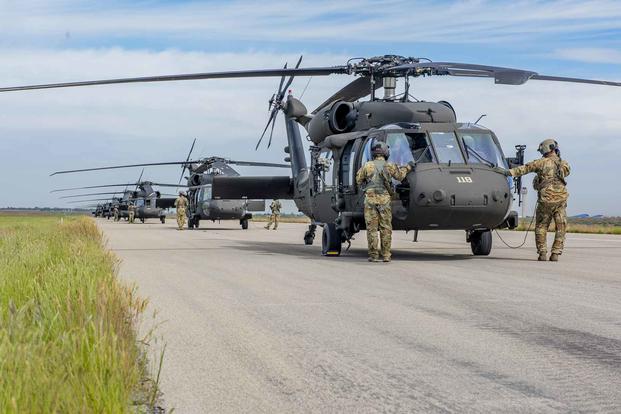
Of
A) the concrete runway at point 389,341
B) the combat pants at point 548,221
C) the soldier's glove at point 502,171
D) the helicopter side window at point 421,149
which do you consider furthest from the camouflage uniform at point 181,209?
the concrete runway at point 389,341

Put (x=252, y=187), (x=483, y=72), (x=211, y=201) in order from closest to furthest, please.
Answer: (x=483, y=72)
(x=252, y=187)
(x=211, y=201)

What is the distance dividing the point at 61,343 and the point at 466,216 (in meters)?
9.62

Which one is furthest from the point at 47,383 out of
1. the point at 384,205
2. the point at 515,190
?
the point at 515,190

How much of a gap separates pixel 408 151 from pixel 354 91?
10.2ft

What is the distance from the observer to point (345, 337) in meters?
5.52

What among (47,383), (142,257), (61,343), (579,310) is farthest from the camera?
(142,257)

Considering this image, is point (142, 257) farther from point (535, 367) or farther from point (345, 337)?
point (535, 367)

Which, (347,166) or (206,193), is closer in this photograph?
(347,166)

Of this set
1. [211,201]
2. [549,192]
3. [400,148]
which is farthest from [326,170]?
Result: [211,201]

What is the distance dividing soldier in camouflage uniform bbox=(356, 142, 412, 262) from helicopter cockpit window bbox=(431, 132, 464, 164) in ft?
1.99

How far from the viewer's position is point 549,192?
13.4 m

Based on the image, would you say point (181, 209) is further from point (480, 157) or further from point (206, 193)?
point (480, 157)

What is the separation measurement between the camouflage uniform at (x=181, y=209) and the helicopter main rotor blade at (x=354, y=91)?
20.4m

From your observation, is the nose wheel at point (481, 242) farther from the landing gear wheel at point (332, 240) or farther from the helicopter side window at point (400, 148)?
the helicopter side window at point (400, 148)
